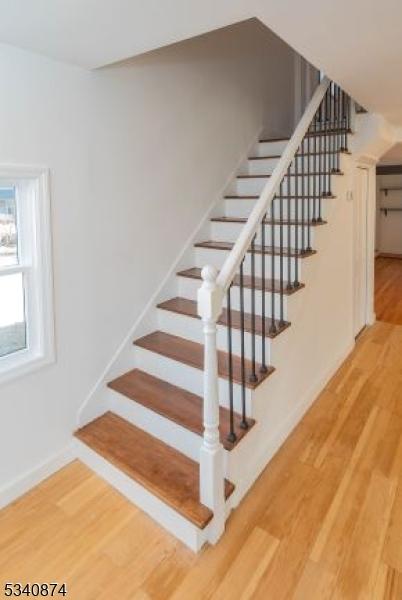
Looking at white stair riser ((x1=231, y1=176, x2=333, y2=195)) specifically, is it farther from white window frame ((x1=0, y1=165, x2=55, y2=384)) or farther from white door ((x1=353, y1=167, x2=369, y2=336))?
white window frame ((x1=0, y1=165, x2=55, y2=384))

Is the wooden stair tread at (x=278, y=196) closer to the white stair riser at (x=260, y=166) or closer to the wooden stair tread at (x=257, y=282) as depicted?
the white stair riser at (x=260, y=166)

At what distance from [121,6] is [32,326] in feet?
5.25

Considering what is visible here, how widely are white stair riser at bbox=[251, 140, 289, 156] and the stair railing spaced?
0.36 m

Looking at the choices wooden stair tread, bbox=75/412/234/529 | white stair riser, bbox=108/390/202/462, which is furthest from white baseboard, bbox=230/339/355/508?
white stair riser, bbox=108/390/202/462

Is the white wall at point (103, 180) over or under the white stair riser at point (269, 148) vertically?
under

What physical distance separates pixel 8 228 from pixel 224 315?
54.7 inches

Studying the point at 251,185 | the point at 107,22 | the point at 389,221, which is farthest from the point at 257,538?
the point at 389,221

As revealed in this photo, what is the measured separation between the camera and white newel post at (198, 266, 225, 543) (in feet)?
5.70

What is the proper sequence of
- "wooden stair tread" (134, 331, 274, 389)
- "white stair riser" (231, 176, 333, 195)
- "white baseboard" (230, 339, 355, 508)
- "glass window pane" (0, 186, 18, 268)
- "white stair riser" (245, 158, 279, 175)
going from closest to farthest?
"glass window pane" (0, 186, 18, 268)
"white baseboard" (230, 339, 355, 508)
"wooden stair tread" (134, 331, 274, 389)
"white stair riser" (231, 176, 333, 195)
"white stair riser" (245, 158, 279, 175)

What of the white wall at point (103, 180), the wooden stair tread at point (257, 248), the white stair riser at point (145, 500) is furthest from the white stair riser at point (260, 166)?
the white stair riser at point (145, 500)

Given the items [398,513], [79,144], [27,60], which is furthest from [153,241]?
[398,513]

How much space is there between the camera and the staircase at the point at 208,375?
1.88 meters

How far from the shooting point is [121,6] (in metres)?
1.53

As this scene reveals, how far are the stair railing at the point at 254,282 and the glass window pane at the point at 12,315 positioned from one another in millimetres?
1102
